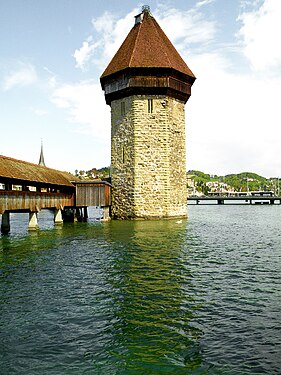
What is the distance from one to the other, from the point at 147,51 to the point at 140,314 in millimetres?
21318

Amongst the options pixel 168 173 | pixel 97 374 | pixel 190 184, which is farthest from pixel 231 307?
pixel 190 184

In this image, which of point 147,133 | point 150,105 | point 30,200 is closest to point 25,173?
point 30,200

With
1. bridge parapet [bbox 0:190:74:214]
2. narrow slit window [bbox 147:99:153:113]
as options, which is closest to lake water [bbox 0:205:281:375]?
bridge parapet [bbox 0:190:74:214]

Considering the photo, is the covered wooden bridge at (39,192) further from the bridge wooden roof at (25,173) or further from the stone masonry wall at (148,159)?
the stone masonry wall at (148,159)

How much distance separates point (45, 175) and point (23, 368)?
15318 millimetres

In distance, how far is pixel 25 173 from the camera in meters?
15.6

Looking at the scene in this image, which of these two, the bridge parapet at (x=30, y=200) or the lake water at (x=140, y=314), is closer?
the lake water at (x=140, y=314)

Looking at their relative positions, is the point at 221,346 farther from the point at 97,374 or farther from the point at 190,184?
the point at 190,184

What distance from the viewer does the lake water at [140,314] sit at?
12.5 feet

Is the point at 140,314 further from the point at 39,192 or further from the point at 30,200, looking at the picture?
the point at 39,192

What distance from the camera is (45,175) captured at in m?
18.3

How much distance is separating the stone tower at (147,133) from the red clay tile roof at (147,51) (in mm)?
66

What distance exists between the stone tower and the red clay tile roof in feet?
0.22

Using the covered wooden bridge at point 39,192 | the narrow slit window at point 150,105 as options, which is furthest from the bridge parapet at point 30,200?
the narrow slit window at point 150,105
